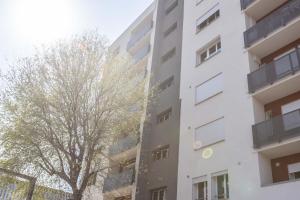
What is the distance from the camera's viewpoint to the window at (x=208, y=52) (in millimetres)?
18859

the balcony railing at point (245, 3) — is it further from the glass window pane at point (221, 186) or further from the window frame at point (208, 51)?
the glass window pane at point (221, 186)

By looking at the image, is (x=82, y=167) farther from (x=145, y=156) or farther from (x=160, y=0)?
(x=160, y=0)

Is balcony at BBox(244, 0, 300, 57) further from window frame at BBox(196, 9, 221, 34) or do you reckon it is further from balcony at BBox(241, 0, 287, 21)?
window frame at BBox(196, 9, 221, 34)

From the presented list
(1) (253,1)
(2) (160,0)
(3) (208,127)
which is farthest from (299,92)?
(2) (160,0)

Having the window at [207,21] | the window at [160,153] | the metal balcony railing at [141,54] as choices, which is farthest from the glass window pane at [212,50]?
the metal balcony railing at [141,54]

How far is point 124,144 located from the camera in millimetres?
22047

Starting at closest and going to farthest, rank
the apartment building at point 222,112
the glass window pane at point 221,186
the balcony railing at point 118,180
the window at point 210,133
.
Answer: the apartment building at point 222,112 < the glass window pane at point 221,186 < the window at point 210,133 < the balcony railing at point 118,180

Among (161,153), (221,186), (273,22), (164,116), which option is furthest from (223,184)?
(273,22)

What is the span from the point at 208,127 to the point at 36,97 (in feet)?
29.2

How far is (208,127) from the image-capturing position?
1622cm

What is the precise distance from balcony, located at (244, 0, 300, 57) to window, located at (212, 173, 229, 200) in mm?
6490

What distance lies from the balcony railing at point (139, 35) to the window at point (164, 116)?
9.82 meters

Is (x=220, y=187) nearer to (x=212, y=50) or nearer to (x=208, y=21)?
(x=212, y=50)

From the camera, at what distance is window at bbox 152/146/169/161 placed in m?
18.9
